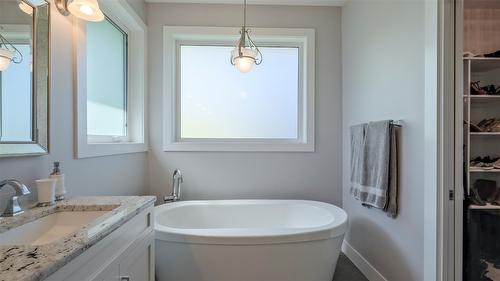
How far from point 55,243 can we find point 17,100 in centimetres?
73

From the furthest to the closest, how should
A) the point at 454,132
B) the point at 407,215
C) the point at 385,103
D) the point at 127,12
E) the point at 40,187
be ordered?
the point at 127,12
the point at 385,103
the point at 407,215
the point at 454,132
the point at 40,187

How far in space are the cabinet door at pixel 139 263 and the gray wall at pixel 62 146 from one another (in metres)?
0.55

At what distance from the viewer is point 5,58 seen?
3.43ft

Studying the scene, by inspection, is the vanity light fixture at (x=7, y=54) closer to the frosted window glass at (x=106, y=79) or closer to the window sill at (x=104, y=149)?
the window sill at (x=104, y=149)

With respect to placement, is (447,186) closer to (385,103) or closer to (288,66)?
(385,103)

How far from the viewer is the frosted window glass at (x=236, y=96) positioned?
281 cm

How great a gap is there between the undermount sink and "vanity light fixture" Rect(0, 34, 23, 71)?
24.4 inches

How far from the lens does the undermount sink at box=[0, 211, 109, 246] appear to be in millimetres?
943

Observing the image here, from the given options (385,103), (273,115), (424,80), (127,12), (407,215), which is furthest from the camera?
(273,115)

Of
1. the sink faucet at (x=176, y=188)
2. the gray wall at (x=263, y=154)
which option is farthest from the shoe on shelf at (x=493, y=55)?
the sink faucet at (x=176, y=188)

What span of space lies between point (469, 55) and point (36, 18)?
3.01 metres

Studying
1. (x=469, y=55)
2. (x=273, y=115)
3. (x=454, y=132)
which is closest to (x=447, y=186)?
(x=454, y=132)

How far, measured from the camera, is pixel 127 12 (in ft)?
7.03

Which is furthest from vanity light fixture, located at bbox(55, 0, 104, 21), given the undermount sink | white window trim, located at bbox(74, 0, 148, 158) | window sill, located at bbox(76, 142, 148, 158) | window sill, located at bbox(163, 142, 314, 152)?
window sill, located at bbox(163, 142, 314, 152)
